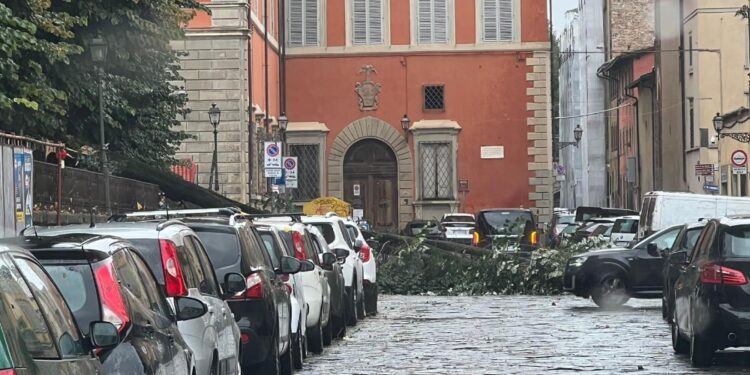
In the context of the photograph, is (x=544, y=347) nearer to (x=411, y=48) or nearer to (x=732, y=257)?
(x=732, y=257)

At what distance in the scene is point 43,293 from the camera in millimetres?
7016

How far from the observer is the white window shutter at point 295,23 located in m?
64.8

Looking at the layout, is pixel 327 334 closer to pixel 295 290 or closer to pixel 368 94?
pixel 295 290

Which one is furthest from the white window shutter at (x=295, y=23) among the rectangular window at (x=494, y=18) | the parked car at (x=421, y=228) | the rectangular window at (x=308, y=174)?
the parked car at (x=421, y=228)

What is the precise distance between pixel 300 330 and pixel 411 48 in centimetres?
4668

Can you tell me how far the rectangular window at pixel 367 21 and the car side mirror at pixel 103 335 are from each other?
188ft

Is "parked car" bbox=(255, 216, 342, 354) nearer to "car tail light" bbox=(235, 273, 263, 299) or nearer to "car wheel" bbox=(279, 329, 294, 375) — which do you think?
"car wheel" bbox=(279, 329, 294, 375)

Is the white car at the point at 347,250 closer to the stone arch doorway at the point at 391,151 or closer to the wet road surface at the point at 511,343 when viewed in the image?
the wet road surface at the point at 511,343

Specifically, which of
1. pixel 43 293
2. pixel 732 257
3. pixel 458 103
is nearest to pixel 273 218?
pixel 732 257

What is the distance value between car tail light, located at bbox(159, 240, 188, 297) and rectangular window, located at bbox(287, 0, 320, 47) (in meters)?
53.6

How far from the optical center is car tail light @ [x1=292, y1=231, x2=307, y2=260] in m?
19.8

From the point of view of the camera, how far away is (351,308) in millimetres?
25125

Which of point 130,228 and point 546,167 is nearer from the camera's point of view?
point 130,228

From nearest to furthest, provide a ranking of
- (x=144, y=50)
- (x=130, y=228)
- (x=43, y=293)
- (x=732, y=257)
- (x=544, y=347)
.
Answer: (x=43, y=293), (x=130, y=228), (x=732, y=257), (x=544, y=347), (x=144, y=50)
